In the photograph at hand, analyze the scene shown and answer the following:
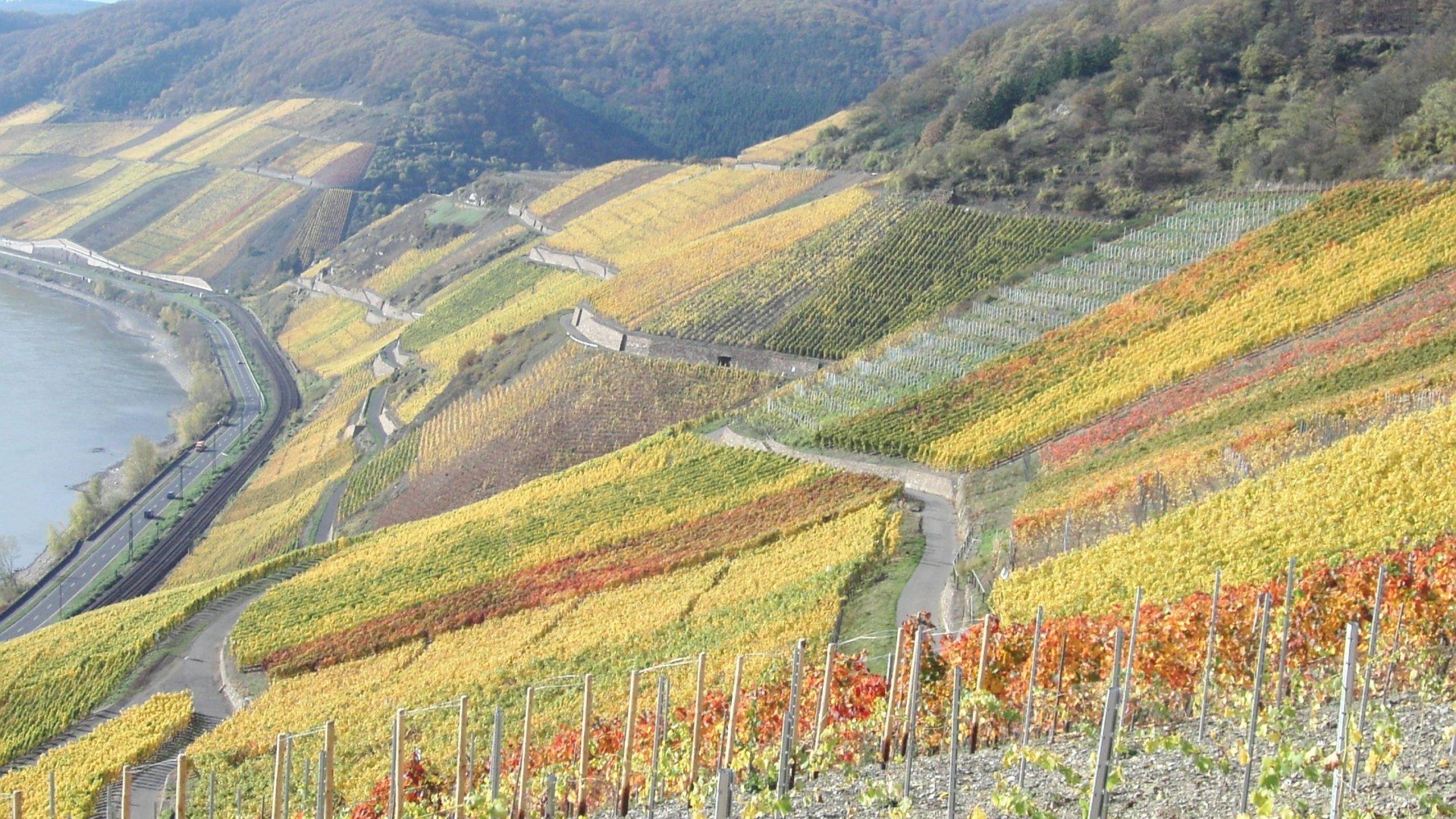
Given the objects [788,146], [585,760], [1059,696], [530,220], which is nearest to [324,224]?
[530,220]

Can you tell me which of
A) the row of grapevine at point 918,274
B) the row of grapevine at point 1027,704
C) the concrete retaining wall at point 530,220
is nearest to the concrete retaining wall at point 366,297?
the concrete retaining wall at point 530,220

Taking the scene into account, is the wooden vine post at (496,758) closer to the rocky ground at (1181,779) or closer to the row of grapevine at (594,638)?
the rocky ground at (1181,779)

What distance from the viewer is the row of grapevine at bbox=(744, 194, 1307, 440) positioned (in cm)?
4344

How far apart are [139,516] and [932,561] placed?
45.1 meters

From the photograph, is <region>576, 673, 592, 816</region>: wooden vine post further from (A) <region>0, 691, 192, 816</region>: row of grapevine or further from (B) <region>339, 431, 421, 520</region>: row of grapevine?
(B) <region>339, 431, 421, 520</region>: row of grapevine

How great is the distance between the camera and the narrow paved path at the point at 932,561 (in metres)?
28.2

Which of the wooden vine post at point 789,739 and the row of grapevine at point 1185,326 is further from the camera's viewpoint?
the row of grapevine at point 1185,326

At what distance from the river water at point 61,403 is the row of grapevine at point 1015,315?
37086 mm

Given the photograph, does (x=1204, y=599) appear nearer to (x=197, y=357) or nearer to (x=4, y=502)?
(x=4, y=502)

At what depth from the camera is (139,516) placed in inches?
2549

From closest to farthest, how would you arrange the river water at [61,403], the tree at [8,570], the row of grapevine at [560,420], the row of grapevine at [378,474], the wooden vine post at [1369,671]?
the wooden vine post at [1369,671] → the row of grapevine at [560,420] → the row of grapevine at [378,474] → the tree at [8,570] → the river water at [61,403]

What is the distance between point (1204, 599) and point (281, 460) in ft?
190

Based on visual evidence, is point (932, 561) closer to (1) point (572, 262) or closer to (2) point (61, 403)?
(1) point (572, 262)

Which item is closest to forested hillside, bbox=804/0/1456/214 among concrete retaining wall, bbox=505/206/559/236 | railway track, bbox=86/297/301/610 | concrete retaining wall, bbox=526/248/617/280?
concrete retaining wall, bbox=526/248/617/280
